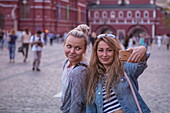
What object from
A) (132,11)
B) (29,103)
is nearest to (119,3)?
(132,11)

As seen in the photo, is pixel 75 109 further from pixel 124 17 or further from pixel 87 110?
pixel 124 17

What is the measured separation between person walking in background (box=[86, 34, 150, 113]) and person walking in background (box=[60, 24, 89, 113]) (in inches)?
3.0

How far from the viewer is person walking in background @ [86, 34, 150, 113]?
352 centimetres

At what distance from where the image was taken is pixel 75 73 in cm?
363

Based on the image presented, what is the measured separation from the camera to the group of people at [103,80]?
3533 mm

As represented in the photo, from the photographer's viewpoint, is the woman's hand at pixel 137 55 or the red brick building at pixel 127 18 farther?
the red brick building at pixel 127 18

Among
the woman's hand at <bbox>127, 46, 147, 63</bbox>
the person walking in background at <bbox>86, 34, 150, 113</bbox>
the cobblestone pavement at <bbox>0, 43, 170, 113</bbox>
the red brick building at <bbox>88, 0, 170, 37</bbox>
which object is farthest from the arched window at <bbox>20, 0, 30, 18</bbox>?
the woman's hand at <bbox>127, 46, 147, 63</bbox>

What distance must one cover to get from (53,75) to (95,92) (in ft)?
35.8

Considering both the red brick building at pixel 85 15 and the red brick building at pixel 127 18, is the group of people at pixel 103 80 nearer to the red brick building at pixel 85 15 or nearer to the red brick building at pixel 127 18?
the red brick building at pixel 85 15

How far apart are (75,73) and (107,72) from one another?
308mm

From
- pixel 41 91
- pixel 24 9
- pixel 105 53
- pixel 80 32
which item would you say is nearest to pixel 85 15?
pixel 24 9

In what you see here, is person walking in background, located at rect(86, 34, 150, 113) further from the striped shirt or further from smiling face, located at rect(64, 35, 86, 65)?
smiling face, located at rect(64, 35, 86, 65)

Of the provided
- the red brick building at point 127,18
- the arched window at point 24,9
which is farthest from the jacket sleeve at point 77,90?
the red brick building at point 127,18

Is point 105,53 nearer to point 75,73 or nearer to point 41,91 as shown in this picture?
point 75,73
